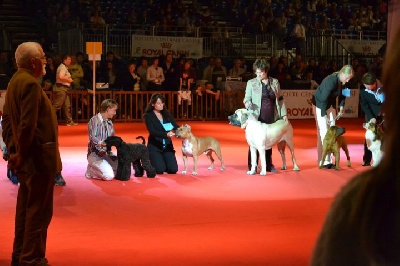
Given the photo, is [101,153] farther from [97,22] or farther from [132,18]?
[132,18]

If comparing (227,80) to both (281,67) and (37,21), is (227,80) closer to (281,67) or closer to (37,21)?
(281,67)

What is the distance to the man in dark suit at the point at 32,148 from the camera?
5285 millimetres

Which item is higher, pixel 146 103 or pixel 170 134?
pixel 170 134

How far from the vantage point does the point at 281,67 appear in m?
23.7

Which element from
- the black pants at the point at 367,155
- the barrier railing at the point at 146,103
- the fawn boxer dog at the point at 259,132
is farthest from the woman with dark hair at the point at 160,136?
the barrier railing at the point at 146,103

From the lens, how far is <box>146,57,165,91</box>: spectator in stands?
2131cm

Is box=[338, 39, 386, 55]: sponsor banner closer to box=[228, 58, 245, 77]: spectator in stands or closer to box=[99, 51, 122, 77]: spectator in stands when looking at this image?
box=[228, 58, 245, 77]: spectator in stands

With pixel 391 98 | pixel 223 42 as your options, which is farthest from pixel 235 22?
pixel 391 98

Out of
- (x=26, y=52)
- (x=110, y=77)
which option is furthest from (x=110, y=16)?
(x=26, y=52)

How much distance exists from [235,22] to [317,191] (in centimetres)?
2070

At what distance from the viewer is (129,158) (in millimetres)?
10227

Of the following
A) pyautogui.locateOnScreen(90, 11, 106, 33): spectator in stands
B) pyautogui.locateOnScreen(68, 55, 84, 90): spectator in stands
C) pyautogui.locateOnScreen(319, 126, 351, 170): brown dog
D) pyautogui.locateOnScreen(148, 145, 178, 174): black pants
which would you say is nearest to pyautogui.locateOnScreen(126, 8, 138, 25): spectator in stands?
pyautogui.locateOnScreen(90, 11, 106, 33): spectator in stands

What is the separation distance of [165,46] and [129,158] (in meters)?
14.7

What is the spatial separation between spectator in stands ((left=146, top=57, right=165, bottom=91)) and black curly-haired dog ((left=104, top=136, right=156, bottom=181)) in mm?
10957
